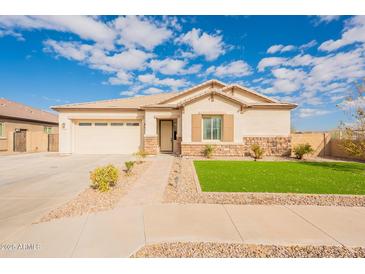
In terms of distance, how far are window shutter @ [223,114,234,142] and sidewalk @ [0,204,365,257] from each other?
30.0ft

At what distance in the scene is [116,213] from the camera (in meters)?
4.34

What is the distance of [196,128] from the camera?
13.7 meters

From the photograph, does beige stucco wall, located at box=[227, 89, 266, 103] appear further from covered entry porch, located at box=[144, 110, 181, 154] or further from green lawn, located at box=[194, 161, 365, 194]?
green lawn, located at box=[194, 161, 365, 194]

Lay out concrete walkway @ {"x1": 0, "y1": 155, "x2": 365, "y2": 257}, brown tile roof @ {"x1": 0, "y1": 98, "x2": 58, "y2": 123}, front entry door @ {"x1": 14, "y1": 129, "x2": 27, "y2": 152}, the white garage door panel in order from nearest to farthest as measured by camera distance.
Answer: concrete walkway @ {"x1": 0, "y1": 155, "x2": 365, "y2": 257} → the white garage door panel → front entry door @ {"x1": 14, "y1": 129, "x2": 27, "y2": 152} → brown tile roof @ {"x1": 0, "y1": 98, "x2": 58, "y2": 123}

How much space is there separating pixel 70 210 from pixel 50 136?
18297 millimetres

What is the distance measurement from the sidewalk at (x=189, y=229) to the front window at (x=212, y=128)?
9.38 metres

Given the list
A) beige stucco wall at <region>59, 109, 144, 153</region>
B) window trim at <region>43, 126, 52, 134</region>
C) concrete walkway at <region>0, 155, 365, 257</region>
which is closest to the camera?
concrete walkway at <region>0, 155, 365, 257</region>

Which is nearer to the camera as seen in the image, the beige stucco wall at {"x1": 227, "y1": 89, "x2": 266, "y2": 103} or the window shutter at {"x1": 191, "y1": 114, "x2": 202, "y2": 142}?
the window shutter at {"x1": 191, "y1": 114, "x2": 202, "y2": 142}

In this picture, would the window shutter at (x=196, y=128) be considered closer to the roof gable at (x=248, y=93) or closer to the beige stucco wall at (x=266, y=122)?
the beige stucco wall at (x=266, y=122)

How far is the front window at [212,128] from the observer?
45.6ft

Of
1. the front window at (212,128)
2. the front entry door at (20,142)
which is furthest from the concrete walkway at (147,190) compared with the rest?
the front entry door at (20,142)

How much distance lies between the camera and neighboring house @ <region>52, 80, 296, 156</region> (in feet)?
45.1

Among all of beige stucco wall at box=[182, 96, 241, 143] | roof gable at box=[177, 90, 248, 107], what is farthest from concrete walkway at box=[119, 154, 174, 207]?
roof gable at box=[177, 90, 248, 107]

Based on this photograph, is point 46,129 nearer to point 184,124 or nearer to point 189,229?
point 184,124
